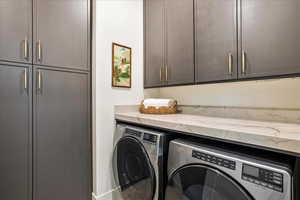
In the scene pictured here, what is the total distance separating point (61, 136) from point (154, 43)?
1311 mm

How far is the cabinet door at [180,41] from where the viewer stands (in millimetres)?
1430

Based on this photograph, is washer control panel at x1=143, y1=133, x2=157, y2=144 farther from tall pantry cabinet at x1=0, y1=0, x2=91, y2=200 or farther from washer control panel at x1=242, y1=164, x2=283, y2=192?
tall pantry cabinet at x1=0, y1=0, x2=91, y2=200

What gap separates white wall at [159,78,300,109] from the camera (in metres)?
1.15

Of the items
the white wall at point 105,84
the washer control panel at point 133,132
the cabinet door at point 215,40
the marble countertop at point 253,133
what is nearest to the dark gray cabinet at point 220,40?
the cabinet door at point 215,40

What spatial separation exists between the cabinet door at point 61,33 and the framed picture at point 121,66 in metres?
0.27

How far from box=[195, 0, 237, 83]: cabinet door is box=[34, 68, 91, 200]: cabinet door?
3.60ft

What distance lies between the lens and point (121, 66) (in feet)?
5.62

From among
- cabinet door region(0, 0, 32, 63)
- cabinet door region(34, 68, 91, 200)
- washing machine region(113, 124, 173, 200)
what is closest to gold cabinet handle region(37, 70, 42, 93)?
cabinet door region(34, 68, 91, 200)

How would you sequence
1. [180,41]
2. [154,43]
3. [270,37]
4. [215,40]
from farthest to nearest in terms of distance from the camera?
[154,43], [180,41], [215,40], [270,37]

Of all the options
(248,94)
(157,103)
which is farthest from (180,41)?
(248,94)

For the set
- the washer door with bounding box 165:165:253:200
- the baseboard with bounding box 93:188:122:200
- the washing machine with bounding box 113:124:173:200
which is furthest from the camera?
the baseboard with bounding box 93:188:122:200

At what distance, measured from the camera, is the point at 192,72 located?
142 cm

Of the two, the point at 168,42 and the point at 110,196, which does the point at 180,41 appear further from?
the point at 110,196

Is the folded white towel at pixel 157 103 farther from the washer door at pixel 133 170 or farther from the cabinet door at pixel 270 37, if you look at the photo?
the cabinet door at pixel 270 37
